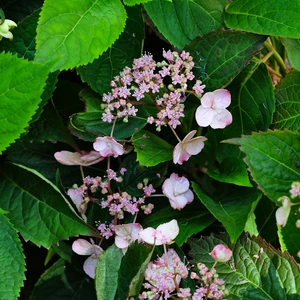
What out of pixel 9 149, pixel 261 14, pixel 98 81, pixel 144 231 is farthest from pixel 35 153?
pixel 261 14

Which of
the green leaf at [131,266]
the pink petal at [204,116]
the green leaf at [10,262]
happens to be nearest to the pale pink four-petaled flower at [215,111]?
the pink petal at [204,116]

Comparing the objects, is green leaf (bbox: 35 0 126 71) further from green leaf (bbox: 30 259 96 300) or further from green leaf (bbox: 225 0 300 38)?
green leaf (bbox: 30 259 96 300)

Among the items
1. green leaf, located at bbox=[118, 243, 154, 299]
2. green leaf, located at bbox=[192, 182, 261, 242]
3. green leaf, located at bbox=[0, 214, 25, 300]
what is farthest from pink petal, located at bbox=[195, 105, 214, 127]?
green leaf, located at bbox=[0, 214, 25, 300]

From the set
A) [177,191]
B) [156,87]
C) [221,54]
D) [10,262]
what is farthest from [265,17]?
[10,262]

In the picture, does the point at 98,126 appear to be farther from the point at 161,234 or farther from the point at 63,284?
the point at 63,284

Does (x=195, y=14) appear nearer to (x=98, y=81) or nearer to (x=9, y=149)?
(x=98, y=81)

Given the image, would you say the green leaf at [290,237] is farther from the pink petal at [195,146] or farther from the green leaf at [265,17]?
the green leaf at [265,17]

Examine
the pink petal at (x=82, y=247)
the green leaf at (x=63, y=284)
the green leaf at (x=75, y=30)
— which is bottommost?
the green leaf at (x=63, y=284)
